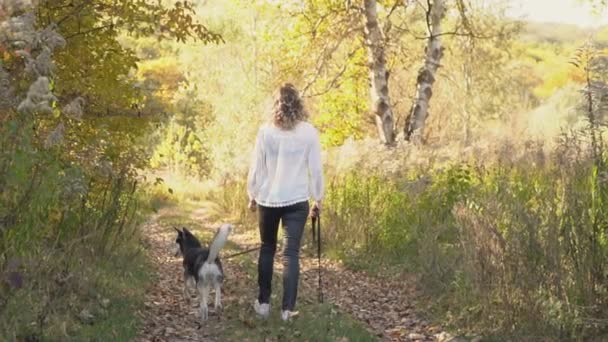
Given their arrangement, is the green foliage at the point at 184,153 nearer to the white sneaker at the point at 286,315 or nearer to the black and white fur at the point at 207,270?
the black and white fur at the point at 207,270

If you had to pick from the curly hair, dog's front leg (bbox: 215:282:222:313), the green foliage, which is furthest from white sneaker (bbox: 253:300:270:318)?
the green foliage

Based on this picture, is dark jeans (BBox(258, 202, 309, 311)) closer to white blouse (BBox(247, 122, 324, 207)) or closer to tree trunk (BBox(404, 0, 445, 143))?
white blouse (BBox(247, 122, 324, 207))

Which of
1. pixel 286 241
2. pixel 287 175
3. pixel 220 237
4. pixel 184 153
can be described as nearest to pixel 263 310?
pixel 286 241

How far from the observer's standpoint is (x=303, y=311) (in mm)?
7566

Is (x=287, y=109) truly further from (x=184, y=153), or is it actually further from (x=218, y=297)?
(x=184, y=153)

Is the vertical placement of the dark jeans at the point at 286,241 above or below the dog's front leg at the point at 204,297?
above

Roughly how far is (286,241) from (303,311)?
1.06 metres

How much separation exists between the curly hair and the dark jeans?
754 millimetres

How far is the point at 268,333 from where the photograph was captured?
6695mm

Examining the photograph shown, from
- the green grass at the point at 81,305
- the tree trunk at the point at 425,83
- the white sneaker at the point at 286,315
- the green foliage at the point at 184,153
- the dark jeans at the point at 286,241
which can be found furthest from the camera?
the green foliage at the point at 184,153

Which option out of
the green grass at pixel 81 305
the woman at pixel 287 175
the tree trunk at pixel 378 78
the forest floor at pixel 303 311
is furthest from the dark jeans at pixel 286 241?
the tree trunk at pixel 378 78

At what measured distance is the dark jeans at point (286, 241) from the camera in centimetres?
684

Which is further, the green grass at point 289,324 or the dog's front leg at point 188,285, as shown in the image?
the dog's front leg at point 188,285

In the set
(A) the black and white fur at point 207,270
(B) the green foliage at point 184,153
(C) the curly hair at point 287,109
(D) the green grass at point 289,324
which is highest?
(B) the green foliage at point 184,153
